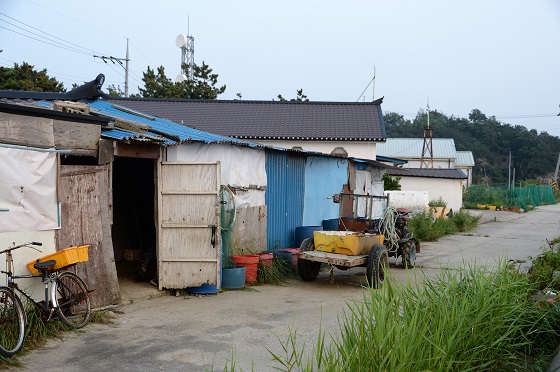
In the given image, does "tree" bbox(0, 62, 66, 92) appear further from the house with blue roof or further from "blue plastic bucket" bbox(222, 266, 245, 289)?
"blue plastic bucket" bbox(222, 266, 245, 289)

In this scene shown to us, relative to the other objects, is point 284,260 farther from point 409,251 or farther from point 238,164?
point 409,251

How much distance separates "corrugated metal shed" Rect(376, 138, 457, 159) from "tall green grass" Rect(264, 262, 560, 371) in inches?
2154

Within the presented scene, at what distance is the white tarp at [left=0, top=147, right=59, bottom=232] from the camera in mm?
7531

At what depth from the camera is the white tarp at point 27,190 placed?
753cm

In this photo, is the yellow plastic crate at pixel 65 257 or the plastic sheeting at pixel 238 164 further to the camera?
the plastic sheeting at pixel 238 164

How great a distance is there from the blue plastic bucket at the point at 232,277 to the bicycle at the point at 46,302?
3.14 m

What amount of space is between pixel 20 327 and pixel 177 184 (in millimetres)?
4212

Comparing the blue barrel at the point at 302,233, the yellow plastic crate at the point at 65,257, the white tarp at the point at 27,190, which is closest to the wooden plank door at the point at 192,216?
the white tarp at the point at 27,190

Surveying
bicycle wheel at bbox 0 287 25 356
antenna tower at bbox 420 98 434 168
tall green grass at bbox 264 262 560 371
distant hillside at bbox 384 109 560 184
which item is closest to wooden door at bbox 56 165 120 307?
bicycle wheel at bbox 0 287 25 356

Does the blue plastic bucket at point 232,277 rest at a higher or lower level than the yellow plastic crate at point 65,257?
lower

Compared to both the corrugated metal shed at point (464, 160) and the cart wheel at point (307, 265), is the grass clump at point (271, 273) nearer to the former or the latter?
the cart wheel at point (307, 265)

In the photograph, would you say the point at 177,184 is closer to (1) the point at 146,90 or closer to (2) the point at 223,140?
(2) the point at 223,140

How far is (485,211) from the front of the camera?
39469 millimetres

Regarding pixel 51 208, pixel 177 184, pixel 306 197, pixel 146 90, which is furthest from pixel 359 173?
pixel 146 90
